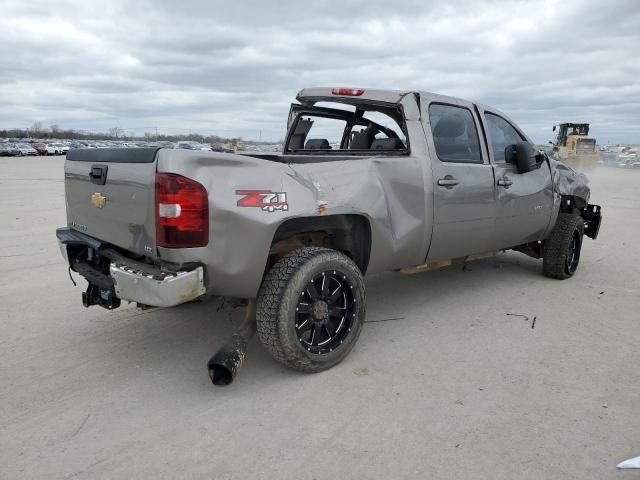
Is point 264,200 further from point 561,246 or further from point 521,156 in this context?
point 561,246

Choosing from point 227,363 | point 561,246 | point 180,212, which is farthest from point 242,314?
point 561,246

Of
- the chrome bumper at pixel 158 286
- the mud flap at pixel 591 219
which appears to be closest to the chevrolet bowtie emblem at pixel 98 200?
the chrome bumper at pixel 158 286

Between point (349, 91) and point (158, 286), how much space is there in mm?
2448

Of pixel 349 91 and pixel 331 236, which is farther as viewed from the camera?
pixel 349 91

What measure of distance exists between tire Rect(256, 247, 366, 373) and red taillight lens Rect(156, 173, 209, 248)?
0.57 meters

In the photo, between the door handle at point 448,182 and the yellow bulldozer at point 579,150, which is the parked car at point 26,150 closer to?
the yellow bulldozer at point 579,150

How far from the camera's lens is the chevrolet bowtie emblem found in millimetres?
3239

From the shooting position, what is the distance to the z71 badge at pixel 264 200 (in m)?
2.88

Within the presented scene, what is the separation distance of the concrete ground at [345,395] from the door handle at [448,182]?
1.15 metres

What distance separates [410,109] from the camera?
399 centimetres

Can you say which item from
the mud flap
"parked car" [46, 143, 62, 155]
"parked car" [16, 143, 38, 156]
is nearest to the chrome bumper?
the mud flap

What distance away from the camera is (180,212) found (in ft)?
9.05

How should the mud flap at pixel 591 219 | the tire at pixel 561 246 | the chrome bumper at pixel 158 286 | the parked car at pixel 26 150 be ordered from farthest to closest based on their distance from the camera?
the parked car at pixel 26 150 → the mud flap at pixel 591 219 → the tire at pixel 561 246 → the chrome bumper at pixel 158 286

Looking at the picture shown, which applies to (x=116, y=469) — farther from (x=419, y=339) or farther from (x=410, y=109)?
(x=410, y=109)
